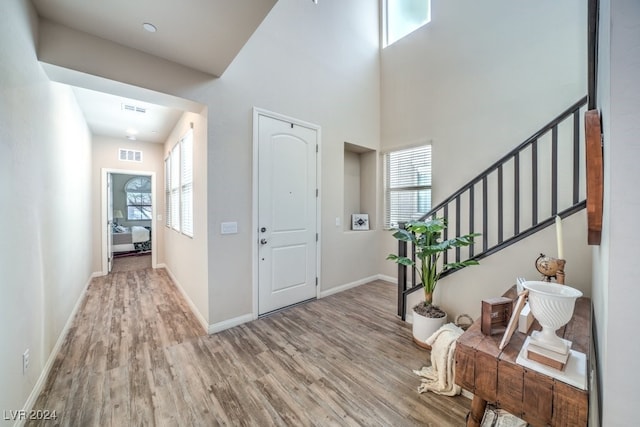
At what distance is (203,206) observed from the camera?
2.72 metres

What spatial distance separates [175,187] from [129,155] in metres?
1.87

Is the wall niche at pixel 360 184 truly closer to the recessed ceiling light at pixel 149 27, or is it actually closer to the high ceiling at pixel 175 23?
the high ceiling at pixel 175 23

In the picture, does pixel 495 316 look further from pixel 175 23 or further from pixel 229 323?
pixel 175 23

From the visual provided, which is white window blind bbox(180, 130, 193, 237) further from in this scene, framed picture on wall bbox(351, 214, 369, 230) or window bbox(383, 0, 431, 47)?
window bbox(383, 0, 431, 47)

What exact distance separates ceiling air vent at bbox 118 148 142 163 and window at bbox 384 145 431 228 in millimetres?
5148

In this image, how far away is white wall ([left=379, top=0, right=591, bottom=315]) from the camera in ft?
7.24

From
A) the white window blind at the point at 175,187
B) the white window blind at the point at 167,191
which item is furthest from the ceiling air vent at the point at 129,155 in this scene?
the white window blind at the point at 175,187

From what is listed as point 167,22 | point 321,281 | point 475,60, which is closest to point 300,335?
point 321,281

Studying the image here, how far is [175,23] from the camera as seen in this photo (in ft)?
6.14

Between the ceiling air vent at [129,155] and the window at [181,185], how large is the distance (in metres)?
0.91

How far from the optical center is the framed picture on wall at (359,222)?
14.7 feet

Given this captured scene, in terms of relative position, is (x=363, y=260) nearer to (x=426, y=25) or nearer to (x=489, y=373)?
(x=489, y=373)

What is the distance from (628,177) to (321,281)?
129 inches

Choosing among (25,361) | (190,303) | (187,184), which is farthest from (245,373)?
(187,184)
